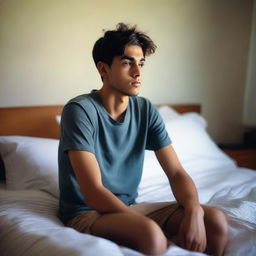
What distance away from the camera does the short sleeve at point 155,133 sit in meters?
1.33

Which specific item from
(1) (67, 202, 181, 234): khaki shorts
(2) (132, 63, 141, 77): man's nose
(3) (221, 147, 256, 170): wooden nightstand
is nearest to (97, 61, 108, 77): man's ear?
(2) (132, 63, 141, 77): man's nose

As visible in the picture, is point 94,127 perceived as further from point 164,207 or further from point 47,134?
point 47,134

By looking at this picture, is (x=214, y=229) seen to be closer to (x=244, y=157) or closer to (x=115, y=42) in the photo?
(x=115, y=42)

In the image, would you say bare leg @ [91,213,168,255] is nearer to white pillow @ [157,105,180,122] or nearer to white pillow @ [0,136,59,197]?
white pillow @ [0,136,59,197]

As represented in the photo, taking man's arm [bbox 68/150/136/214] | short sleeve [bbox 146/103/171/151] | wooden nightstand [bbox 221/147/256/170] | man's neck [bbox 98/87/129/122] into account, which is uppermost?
man's neck [bbox 98/87/129/122]

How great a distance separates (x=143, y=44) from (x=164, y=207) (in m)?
0.65

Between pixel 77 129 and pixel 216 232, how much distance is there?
570 millimetres

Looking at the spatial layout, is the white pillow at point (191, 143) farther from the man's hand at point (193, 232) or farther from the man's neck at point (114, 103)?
the man's hand at point (193, 232)

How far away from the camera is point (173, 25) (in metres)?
2.44

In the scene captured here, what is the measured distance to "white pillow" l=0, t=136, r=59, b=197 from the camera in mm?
1556

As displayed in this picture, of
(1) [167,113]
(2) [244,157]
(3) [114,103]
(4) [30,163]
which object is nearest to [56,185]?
(4) [30,163]

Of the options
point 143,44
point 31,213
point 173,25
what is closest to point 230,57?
point 173,25

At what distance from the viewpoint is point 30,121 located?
193 centimetres

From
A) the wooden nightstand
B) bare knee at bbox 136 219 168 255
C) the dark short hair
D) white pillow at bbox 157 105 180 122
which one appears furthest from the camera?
the wooden nightstand
